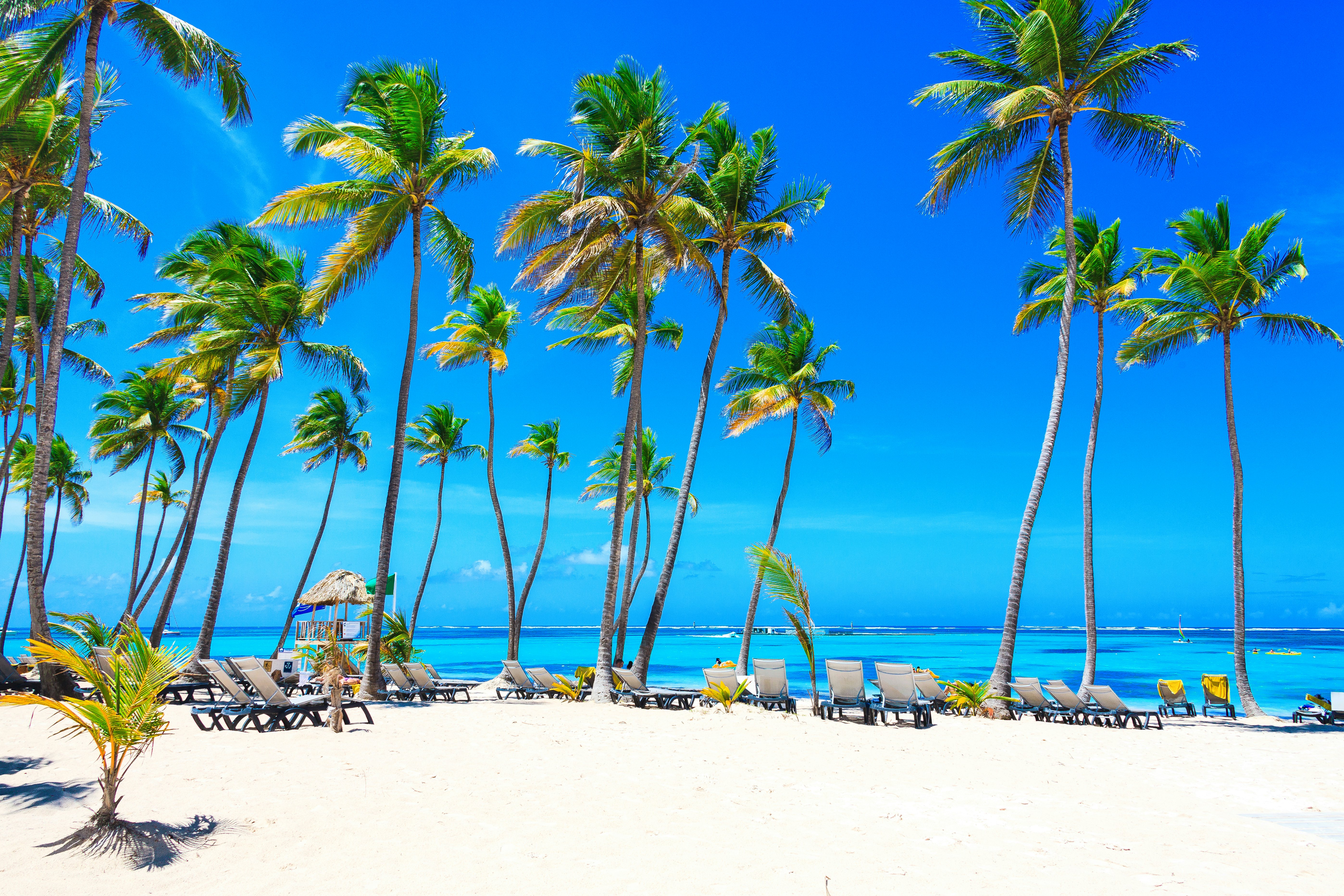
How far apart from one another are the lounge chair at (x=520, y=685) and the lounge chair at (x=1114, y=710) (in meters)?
9.96

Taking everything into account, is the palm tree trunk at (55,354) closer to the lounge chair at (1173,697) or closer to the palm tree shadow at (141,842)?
the palm tree shadow at (141,842)

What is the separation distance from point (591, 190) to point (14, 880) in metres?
13.2

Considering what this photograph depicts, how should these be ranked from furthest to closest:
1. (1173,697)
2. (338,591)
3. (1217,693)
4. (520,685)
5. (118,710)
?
(338,591) < (1173,697) < (1217,693) < (520,685) < (118,710)

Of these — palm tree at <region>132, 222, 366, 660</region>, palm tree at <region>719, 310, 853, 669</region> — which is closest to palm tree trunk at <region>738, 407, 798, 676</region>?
palm tree at <region>719, 310, 853, 669</region>

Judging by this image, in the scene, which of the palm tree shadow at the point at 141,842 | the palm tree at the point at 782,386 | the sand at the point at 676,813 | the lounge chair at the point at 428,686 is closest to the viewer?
the sand at the point at 676,813

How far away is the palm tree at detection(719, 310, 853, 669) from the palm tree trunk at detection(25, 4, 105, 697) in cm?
1396

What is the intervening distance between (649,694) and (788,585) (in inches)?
132

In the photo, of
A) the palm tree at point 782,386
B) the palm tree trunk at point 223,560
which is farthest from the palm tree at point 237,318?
the palm tree at point 782,386

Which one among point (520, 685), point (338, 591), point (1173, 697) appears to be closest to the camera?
point (520, 685)

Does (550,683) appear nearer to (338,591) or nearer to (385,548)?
(385,548)

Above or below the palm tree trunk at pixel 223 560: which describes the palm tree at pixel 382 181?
above

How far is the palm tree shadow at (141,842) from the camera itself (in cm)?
451

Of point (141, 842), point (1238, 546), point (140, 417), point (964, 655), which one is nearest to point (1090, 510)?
point (1238, 546)

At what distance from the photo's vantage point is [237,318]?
55.9 feet
